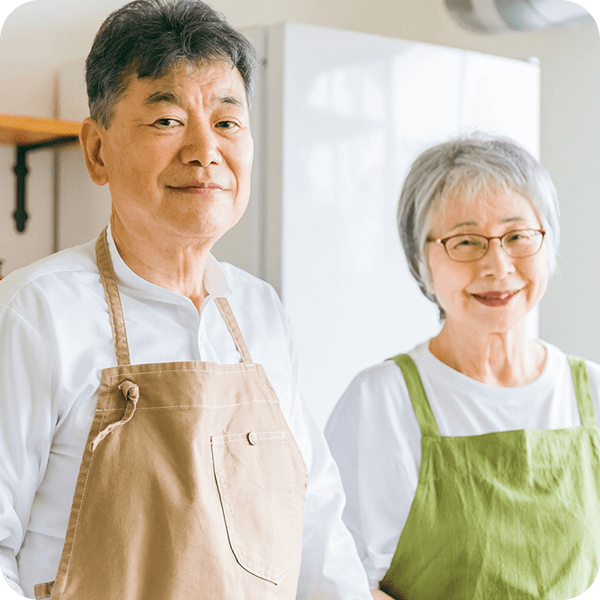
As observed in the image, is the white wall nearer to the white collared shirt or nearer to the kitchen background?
the kitchen background

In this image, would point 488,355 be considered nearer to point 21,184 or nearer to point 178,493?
point 178,493

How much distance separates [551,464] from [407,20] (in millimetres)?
1672

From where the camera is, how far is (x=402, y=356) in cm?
130

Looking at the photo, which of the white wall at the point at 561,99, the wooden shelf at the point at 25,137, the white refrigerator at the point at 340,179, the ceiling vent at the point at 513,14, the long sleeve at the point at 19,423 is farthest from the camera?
the white wall at the point at 561,99

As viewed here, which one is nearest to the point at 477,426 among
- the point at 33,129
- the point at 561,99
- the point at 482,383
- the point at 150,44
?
the point at 482,383

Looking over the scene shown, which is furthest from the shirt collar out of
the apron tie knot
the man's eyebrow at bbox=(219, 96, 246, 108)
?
the man's eyebrow at bbox=(219, 96, 246, 108)

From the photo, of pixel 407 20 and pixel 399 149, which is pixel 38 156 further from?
pixel 407 20

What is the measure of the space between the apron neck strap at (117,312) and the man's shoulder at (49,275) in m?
0.02

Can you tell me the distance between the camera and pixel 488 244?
4.06ft

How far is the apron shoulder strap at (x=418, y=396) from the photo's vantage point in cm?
124

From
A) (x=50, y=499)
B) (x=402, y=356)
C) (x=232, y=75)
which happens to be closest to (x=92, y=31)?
(x=232, y=75)

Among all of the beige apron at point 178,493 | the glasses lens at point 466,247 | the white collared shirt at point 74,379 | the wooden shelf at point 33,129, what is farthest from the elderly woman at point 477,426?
the wooden shelf at point 33,129

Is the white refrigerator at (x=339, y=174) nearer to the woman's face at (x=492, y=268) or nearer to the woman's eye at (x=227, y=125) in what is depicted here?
the woman's face at (x=492, y=268)

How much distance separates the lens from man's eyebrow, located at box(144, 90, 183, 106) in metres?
0.97
